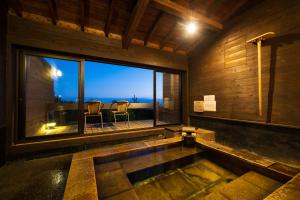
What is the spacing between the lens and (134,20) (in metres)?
2.87

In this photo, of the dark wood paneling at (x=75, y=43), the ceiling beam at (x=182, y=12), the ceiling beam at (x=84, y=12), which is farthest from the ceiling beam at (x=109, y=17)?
the ceiling beam at (x=182, y=12)

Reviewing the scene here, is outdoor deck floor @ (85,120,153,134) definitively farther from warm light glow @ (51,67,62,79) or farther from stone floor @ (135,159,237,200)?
stone floor @ (135,159,237,200)

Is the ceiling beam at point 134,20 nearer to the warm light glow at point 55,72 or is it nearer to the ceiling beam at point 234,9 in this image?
the ceiling beam at point 234,9

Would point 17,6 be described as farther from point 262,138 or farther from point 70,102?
point 262,138

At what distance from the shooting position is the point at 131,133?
142 inches

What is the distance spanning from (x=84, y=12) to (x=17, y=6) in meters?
1.12

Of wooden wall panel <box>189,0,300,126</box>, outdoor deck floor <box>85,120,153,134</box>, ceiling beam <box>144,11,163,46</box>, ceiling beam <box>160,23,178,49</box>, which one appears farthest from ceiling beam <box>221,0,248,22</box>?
outdoor deck floor <box>85,120,153,134</box>

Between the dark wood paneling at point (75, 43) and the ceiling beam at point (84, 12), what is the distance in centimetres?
21

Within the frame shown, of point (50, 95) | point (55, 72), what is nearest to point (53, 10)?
point (55, 72)

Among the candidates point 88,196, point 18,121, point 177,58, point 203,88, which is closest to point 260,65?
point 203,88

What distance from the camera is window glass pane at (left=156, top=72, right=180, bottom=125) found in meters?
5.04

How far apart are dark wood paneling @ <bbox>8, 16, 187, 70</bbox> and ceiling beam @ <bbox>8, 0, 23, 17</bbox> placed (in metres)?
0.11

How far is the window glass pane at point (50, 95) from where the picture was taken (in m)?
3.17

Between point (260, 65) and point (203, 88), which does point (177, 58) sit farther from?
→ point (260, 65)
